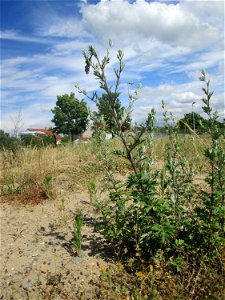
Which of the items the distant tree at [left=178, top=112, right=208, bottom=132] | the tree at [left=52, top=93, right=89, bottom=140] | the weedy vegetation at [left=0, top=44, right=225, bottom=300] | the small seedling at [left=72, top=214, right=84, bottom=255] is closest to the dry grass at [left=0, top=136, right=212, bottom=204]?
the distant tree at [left=178, top=112, right=208, bottom=132]

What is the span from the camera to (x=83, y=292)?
283cm

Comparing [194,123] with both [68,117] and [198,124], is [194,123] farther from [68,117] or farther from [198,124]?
[68,117]

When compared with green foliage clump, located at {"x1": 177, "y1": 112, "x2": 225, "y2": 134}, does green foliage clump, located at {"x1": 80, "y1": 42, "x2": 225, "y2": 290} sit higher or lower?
lower

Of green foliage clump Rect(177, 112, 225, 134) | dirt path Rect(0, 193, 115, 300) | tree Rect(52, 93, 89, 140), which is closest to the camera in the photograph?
green foliage clump Rect(177, 112, 225, 134)

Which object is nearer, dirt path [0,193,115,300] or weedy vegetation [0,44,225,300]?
weedy vegetation [0,44,225,300]

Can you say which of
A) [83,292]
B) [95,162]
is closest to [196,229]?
[83,292]

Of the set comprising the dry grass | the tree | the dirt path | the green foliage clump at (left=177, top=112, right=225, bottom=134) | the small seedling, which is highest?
the tree

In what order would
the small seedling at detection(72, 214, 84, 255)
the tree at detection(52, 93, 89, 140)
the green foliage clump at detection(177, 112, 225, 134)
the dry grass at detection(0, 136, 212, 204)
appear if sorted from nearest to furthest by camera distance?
the green foliage clump at detection(177, 112, 225, 134)
the small seedling at detection(72, 214, 84, 255)
the dry grass at detection(0, 136, 212, 204)
the tree at detection(52, 93, 89, 140)

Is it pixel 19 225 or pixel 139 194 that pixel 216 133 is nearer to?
pixel 139 194

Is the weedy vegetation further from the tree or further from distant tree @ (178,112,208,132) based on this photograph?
the tree

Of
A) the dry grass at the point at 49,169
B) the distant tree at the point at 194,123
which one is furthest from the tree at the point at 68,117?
the distant tree at the point at 194,123

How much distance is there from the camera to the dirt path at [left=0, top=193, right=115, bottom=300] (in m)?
2.97

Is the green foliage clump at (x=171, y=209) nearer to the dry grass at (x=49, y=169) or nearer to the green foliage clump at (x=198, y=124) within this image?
the green foliage clump at (x=198, y=124)

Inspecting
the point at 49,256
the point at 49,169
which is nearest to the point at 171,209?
the point at 49,256
